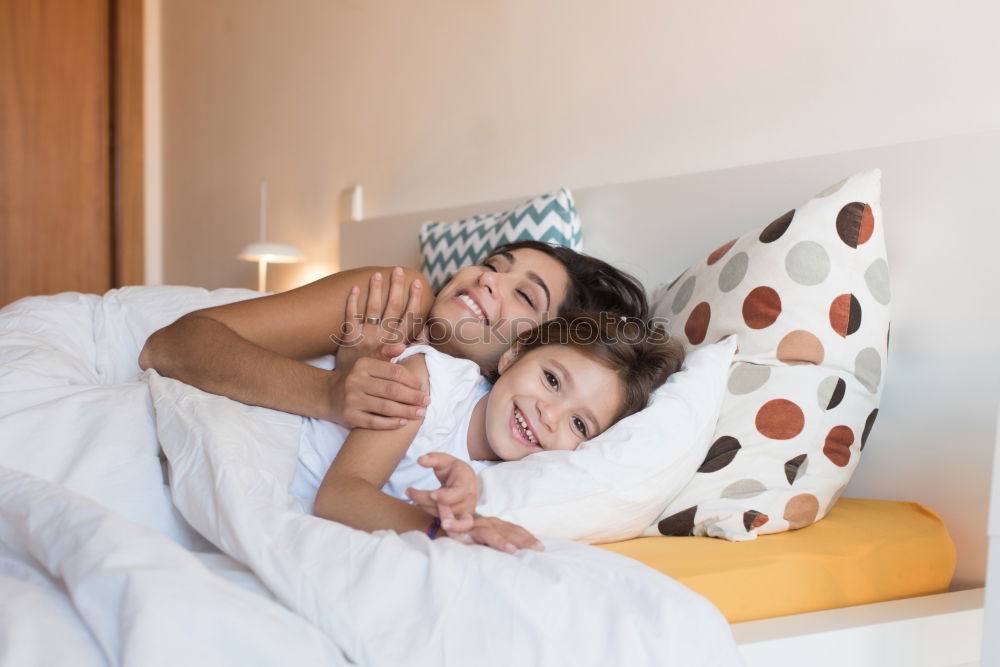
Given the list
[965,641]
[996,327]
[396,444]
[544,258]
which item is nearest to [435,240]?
[544,258]

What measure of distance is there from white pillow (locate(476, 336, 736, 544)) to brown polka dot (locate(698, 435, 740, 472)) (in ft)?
0.12

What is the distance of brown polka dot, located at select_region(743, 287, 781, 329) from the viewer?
131 cm

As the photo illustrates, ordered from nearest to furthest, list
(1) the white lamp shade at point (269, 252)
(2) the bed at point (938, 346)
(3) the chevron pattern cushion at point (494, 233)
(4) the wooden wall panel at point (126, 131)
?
(2) the bed at point (938, 346) → (3) the chevron pattern cushion at point (494, 233) → (1) the white lamp shade at point (269, 252) → (4) the wooden wall panel at point (126, 131)

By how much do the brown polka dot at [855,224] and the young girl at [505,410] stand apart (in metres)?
0.32

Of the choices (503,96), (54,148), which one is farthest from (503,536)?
(54,148)

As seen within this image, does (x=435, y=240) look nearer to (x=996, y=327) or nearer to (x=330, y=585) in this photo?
(x=996, y=327)

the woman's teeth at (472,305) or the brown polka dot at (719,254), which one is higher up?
the brown polka dot at (719,254)

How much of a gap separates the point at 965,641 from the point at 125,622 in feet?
3.37

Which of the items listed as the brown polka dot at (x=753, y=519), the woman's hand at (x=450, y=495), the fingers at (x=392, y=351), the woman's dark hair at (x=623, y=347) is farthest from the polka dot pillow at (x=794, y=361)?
the fingers at (x=392, y=351)

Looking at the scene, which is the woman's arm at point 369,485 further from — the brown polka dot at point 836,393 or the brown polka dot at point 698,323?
the brown polka dot at point 836,393

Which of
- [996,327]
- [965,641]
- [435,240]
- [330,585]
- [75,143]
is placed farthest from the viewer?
[75,143]

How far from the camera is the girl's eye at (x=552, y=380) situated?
1191 millimetres

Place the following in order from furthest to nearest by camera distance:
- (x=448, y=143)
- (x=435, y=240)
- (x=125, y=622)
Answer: (x=448, y=143)
(x=435, y=240)
(x=125, y=622)

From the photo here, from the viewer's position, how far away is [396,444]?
110 cm
